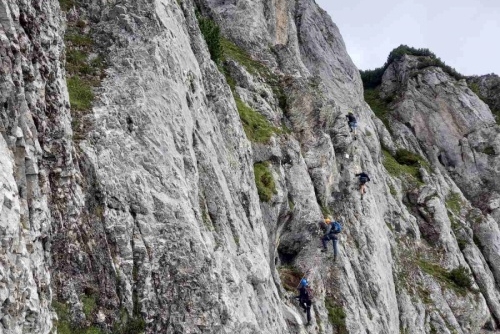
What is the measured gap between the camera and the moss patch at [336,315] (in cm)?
2686

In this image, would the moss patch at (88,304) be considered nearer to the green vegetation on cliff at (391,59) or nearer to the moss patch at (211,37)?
the moss patch at (211,37)

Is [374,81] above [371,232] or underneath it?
above

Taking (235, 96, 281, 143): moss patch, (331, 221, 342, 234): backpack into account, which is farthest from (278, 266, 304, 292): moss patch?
(235, 96, 281, 143): moss patch

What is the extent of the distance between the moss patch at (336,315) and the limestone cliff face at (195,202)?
0.43 ft

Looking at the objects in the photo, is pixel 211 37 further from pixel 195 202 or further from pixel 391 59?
pixel 391 59

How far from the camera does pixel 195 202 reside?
18.2 metres

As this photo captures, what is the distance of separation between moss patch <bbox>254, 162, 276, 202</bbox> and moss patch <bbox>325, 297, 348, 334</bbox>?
745cm

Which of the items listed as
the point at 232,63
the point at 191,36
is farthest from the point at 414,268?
the point at 191,36

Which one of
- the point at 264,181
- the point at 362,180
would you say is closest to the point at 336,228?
the point at 264,181

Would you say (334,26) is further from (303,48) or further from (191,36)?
(191,36)

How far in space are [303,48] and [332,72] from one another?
16.6 feet

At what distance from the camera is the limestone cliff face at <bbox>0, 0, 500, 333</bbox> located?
12539mm

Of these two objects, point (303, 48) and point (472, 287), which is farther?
point (303, 48)

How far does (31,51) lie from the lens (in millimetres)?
13938
